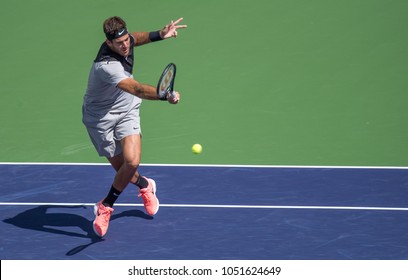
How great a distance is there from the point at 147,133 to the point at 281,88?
→ 2.34 metres

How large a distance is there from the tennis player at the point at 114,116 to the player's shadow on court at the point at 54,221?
285 millimetres

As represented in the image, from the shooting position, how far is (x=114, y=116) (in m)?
9.26

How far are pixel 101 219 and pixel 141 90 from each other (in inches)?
66.4

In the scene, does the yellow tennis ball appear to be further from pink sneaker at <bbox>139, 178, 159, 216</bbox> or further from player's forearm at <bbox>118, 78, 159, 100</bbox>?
player's forearm at <bbox>118, 78, 159, 100</bbox>

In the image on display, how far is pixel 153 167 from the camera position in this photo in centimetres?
1113

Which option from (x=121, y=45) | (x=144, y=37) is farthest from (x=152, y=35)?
(x=121, y=45)

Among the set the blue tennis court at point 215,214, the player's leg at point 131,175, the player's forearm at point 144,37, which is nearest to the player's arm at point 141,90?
the player's leg at point 131,175

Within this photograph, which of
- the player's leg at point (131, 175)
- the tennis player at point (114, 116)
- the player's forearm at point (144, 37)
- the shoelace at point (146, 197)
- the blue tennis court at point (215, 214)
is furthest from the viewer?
the player's forearm at point (144, 37)

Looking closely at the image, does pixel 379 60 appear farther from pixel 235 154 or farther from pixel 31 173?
pixel 31 173

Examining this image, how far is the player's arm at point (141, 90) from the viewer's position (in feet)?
27.4

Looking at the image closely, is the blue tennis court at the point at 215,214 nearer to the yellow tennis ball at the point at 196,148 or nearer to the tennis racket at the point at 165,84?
the yellow tennis ball at the point at 196,148

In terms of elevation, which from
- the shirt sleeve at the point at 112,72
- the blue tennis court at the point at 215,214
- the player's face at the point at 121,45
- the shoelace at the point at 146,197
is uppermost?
the player's face at the point at 121,45

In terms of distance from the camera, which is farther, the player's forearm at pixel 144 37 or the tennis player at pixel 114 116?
the player's forearm at pixel 144 37

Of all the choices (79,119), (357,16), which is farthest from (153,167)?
(357,16)
